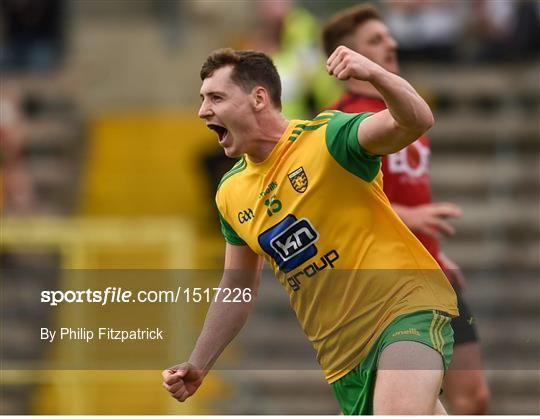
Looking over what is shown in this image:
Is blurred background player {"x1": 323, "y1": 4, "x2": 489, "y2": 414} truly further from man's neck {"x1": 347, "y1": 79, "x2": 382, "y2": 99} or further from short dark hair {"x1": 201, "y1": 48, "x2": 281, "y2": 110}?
short dark hair {"x1": 201, "y1": 48, "x2": 281, "y2": 110}

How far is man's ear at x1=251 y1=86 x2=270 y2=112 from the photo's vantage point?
604 cm

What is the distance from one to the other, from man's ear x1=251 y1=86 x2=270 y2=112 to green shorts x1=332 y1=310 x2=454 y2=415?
3.37 ft

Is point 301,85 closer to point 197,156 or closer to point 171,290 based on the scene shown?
point 197,156

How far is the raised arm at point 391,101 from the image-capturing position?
5465mm

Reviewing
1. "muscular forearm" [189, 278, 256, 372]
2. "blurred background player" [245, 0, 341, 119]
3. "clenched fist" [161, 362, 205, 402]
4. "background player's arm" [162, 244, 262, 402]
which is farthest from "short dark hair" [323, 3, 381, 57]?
"blurred background player" [245, 0, 341, 119]

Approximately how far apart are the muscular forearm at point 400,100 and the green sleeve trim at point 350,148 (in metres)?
0.28

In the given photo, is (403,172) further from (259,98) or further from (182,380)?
(182,380)

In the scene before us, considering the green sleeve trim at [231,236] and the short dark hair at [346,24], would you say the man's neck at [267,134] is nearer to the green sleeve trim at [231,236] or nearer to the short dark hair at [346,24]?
the green sleeve trim at [231,236]

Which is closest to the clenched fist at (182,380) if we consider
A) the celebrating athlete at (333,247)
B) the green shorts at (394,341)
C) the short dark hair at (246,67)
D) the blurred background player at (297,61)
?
the celebrating athlete at (333,247)

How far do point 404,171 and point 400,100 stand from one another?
74.5 inches

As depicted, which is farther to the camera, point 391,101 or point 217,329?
point 217,329

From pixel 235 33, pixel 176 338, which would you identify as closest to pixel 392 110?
pixel 176 338

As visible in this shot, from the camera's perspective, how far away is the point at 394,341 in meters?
5.93

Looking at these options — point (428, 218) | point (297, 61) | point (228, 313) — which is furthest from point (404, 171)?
point (297, 61)
